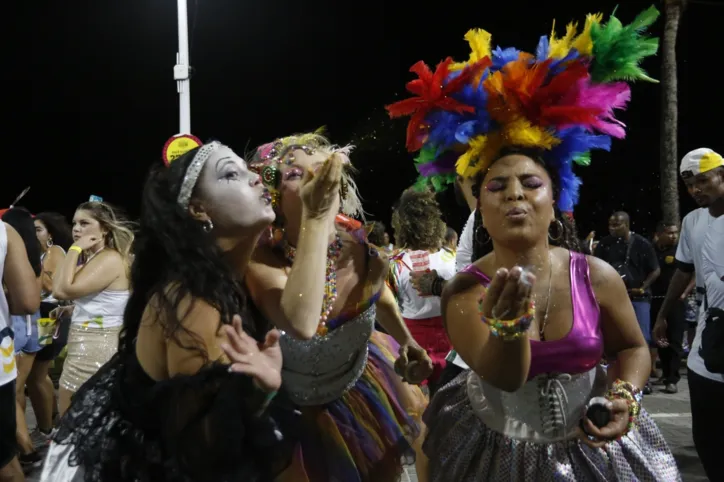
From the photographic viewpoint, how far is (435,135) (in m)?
2.62

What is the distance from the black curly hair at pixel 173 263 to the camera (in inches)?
81.0

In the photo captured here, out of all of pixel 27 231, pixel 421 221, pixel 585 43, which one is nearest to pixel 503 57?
pixel 585 43

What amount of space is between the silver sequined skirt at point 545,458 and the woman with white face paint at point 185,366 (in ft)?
2.26

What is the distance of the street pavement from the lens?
502cm

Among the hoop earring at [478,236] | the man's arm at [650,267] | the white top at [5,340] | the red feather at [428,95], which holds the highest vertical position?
the red feather at [428,95]

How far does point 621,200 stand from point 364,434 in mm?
16952

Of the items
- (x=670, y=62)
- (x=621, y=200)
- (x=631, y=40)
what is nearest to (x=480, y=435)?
(x=631, y=40)

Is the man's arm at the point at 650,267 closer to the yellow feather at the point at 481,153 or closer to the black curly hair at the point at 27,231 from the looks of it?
the yellow feather at the point at 481,153

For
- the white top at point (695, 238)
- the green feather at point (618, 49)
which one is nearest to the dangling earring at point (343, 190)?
the green feather at point (618, 49)

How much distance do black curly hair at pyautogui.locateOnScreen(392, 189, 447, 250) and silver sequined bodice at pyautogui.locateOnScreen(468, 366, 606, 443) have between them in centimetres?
335

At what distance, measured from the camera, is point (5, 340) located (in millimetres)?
3568

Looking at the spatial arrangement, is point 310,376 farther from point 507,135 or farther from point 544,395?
point 507,135

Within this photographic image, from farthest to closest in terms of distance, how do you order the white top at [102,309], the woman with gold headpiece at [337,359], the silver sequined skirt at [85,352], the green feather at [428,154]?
1. the white top at [102,309]
2. the silver sequined skirt at [85,352]
3. the woman with gold headpiece at [337,359]
4. the green feather at [428,154]

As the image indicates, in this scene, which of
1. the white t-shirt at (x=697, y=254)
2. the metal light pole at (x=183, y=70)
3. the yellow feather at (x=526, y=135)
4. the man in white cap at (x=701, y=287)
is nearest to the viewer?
the yellow feather at (x=526, y=135)
